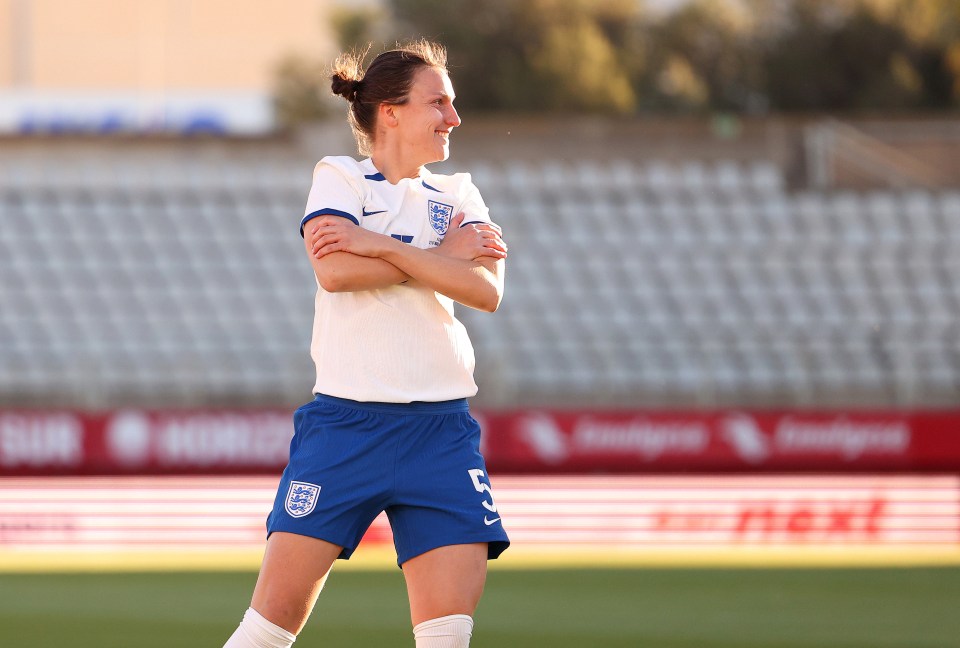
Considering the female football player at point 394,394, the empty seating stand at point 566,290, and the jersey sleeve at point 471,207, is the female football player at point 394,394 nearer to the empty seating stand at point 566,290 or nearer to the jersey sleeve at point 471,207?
the jersey sleeve at point 471,207

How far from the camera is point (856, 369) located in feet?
52.3

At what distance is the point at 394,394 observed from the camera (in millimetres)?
3598

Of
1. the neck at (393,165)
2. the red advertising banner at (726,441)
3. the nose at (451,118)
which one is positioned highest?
the nose at (451,118)

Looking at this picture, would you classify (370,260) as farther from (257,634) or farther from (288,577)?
(257,634)

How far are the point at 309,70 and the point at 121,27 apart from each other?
26.1ft

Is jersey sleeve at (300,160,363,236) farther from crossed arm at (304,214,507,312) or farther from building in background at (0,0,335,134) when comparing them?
building in background at (0,0,335,134)

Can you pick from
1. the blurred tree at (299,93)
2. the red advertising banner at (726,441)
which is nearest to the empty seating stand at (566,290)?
the red advertising banner at (726,441)

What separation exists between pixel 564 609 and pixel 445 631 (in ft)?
13.9

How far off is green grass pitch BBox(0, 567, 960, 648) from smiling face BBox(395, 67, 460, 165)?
10.5 ft

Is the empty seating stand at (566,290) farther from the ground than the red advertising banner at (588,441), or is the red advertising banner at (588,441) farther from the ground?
the empty seating stand at (566,290)

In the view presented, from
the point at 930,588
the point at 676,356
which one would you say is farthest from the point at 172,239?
the point at 930,588

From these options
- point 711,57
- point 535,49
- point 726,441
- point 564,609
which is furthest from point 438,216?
point 711,57

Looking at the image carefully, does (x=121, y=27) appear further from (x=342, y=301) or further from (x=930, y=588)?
(x=342, y=301)

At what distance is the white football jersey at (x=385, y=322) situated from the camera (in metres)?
3.62
